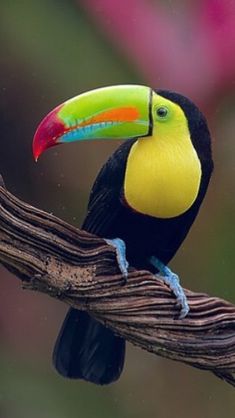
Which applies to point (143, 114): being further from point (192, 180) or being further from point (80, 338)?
point (80, 338)

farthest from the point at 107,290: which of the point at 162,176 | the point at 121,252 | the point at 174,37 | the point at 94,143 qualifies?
the point at 174,37

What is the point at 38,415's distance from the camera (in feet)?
4.71

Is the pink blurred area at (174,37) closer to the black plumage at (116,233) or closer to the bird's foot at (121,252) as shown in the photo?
the black plumage at (116,233)

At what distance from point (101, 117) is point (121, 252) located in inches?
7.3

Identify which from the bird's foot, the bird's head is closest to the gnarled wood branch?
the bird's foot

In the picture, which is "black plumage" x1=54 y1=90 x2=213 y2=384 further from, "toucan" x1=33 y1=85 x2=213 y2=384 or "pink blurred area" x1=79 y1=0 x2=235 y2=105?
"pink blurred area" x1=79 y1=0 x2=235 y2=105

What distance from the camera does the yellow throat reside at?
1.19 m

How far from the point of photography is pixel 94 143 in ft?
4.55

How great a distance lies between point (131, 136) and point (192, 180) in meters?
0.10

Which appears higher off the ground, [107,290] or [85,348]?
[107,290]

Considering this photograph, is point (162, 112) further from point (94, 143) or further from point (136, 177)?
point (94, 143)

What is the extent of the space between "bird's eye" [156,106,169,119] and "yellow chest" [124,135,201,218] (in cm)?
3

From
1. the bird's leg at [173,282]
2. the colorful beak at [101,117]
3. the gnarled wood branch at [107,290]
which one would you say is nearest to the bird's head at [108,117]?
the colorful beak at [101,117]

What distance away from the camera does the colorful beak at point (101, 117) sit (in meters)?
1.18
